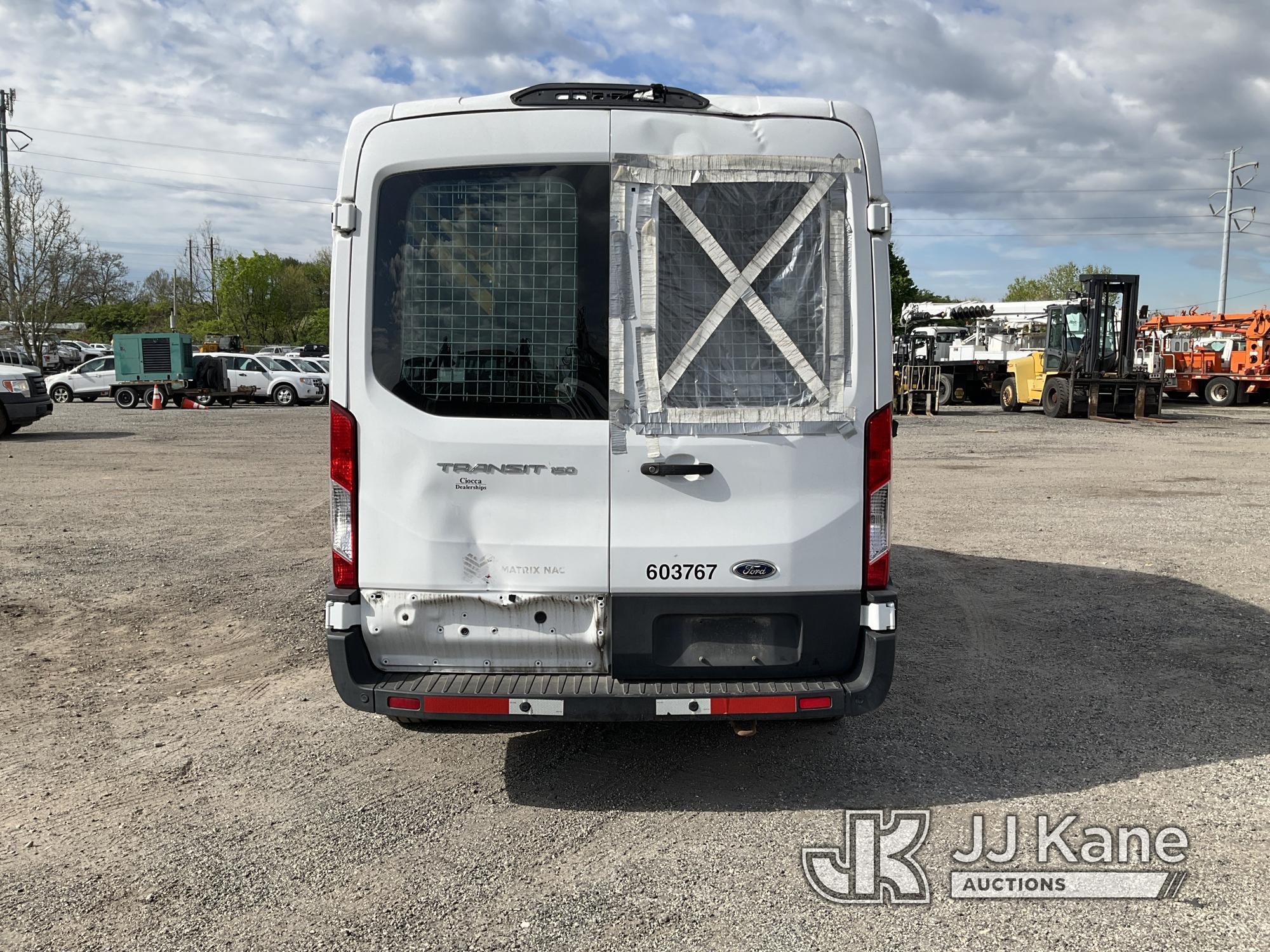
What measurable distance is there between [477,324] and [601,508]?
2.71ft

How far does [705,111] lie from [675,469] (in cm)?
131

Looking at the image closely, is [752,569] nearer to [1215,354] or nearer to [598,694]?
[598,694]

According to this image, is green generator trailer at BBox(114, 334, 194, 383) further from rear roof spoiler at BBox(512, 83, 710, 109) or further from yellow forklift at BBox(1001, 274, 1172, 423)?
rear roof spoiler at BBox(512, 83, 710, 109)

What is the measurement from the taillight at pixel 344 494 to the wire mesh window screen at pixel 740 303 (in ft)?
3.91

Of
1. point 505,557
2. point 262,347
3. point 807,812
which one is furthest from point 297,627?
point 262,347

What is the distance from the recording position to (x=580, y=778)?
4.33 meters

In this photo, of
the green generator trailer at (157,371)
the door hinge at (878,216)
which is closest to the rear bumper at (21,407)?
the green generator trailer at (157,371)

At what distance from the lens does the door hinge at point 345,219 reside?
376cm

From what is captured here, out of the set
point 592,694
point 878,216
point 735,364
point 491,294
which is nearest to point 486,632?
point 592,694

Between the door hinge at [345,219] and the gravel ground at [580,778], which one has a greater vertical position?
the door hinge at [345,219]

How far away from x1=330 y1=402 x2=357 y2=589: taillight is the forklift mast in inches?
1015

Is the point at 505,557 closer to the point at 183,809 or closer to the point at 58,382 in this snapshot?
the point at 183,809

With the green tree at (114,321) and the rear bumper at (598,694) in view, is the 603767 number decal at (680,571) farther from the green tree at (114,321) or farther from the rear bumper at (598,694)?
the green tree at (114,321)

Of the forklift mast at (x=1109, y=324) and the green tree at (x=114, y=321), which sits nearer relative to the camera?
the forklift mast at (x=1109, y=324)
